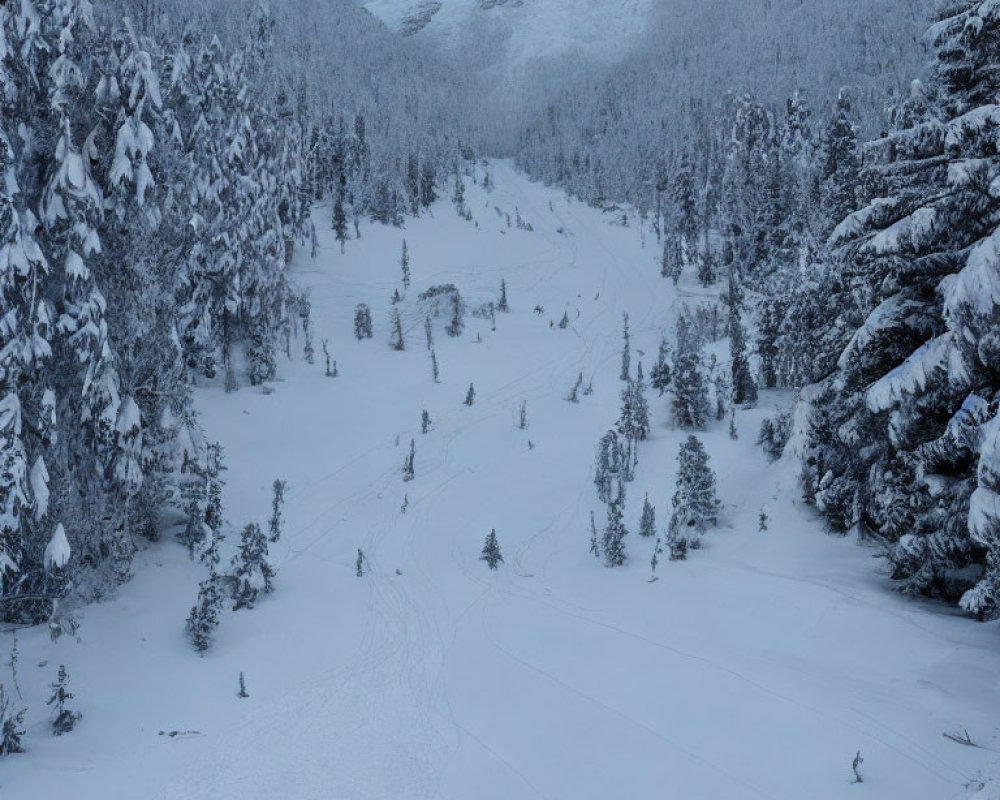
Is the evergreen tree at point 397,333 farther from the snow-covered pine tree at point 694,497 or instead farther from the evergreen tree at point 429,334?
the snow-covered pine tree at point 694,497

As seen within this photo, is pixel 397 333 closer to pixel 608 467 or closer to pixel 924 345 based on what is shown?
pixel 608 467

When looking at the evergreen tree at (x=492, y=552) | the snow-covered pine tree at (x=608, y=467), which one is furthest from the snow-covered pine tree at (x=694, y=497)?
the evergreen tree at (x=492, y=552)

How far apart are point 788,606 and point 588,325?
35.1 m

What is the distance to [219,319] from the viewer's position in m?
33.0

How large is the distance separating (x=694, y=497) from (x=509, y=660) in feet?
26.7

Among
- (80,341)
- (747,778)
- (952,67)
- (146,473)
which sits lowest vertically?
(747,778)

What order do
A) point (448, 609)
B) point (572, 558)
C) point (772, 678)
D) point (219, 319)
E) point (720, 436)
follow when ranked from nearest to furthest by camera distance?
point (772, 678) < point (448, 609) < point (572, 558) < point (720, 436) < point (219, 319)

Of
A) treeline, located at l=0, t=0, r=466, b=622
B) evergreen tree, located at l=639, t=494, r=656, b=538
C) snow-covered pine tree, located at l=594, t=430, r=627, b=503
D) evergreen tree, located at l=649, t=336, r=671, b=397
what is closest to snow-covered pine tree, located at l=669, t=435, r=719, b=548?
evergreen tree, located at l=639, t=494, r=656, b=538

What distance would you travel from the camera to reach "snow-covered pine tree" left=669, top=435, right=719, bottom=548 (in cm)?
1858

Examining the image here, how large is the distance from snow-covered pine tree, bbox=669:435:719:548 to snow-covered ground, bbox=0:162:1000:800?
Result: 599 mm

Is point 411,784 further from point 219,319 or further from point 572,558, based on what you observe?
point 219,319

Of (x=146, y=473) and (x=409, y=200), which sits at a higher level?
(x=409, y=200)

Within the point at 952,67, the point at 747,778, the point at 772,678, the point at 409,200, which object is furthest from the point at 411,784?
the point at 409,200

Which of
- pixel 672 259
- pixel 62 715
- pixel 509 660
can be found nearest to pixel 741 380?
pixel 509 660
